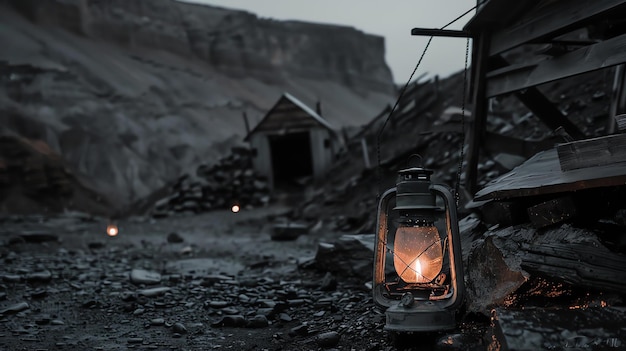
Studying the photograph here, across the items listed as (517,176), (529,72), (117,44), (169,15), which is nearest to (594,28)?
(529,72)

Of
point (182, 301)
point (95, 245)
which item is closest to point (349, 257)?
point (182, 301)

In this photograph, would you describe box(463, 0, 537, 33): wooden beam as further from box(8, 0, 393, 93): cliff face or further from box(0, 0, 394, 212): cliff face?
box(8, 0, 393, 93): cliff face

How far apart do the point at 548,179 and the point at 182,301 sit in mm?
3953

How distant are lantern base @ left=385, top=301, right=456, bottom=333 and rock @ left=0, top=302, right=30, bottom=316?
3.86 metres

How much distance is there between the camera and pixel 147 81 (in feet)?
104

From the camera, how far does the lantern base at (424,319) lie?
252cm

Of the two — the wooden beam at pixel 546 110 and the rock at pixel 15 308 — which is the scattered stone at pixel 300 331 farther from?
the wooden beam at pixel 546 110

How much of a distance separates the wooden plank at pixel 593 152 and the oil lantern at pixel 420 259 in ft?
2.39

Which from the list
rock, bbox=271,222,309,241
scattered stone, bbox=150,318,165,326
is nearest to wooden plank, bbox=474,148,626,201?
scattered stone, bbox=150,318,165,326

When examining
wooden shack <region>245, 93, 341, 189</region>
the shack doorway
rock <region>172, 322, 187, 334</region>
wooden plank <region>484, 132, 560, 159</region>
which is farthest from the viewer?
the shack doorway

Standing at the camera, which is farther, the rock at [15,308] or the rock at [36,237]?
the rock at [36,237]

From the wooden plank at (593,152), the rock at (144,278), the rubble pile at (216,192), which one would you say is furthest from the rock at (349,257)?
the rubble pile at (216,192)

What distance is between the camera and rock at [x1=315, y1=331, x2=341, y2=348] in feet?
10.9

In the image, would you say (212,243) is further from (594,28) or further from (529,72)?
(594,28)
